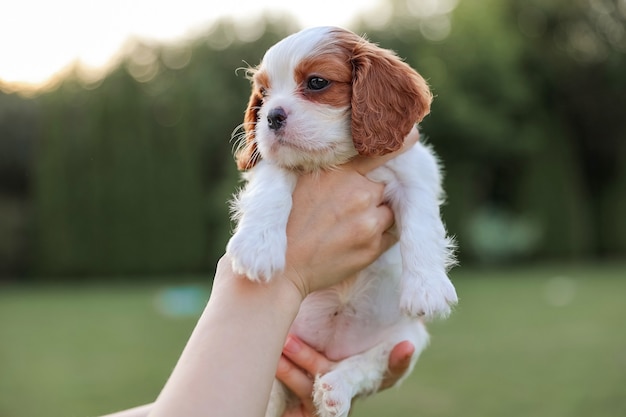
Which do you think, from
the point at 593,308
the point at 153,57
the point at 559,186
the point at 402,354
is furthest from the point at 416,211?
the point at 153,57

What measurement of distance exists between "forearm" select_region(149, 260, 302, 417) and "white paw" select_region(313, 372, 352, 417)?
0.69 m

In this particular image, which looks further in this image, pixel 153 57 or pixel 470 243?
pixel 153 57

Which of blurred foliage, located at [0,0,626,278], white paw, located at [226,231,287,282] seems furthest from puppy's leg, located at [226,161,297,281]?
blurred foliage, located at [0,0,626,278]

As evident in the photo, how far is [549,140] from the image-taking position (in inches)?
931

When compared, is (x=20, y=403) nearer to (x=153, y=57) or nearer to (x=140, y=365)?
(x=140, y=365)

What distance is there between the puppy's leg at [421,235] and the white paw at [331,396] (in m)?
0.45

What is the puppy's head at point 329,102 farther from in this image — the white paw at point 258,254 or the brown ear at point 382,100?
the white paw at point 258,254

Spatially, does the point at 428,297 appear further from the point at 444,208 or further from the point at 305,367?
the point at 444,208

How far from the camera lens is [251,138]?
3.26 metres

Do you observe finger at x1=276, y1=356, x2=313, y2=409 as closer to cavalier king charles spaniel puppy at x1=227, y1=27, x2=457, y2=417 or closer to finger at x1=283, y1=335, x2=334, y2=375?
finger at x1=283, y1=335, x2=334, y2=375

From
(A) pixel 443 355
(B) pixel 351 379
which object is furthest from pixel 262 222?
(A) pixel 443 355

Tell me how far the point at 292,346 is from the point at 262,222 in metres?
0.67

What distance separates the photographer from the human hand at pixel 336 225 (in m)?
2.67

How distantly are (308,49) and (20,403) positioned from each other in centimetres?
741
